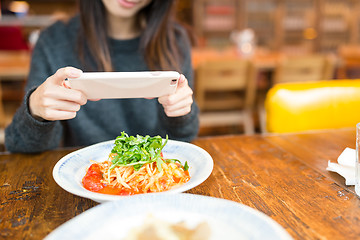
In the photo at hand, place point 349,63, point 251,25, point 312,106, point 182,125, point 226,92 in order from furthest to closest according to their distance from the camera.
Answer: point 251,25 < point 349,63 < point 226,92 < point 312,106 < point 182,125

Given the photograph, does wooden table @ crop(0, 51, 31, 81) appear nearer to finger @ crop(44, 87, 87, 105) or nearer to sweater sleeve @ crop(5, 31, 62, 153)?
sweater sleeve @ crop(5, 31, 62, 153)

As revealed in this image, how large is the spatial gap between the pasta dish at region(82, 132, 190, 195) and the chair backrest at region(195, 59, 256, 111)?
1.97 meters

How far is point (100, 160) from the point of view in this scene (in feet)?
2.93

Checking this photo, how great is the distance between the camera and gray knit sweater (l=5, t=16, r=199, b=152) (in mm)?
1294

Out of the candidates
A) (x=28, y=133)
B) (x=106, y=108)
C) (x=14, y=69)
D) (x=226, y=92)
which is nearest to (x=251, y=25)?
(x=226, y=92)

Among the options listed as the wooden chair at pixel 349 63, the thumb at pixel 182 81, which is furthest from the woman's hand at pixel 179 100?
the wooden chair at pixel 349 63

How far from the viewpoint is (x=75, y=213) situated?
0.69 m

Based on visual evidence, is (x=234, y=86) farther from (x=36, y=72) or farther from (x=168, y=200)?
(x=168, y=200)

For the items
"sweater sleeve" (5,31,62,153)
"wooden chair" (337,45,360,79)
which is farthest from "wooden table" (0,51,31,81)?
"wooden chair" (337,45,360,79)

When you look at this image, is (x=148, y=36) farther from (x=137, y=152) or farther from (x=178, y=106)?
(x=137, y=152)

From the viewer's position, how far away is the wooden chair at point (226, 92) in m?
2.72

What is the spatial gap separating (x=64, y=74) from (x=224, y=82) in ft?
6.95

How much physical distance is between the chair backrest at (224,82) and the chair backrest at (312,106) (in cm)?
131

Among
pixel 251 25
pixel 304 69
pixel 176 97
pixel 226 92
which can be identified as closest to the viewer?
pixel 176 97
